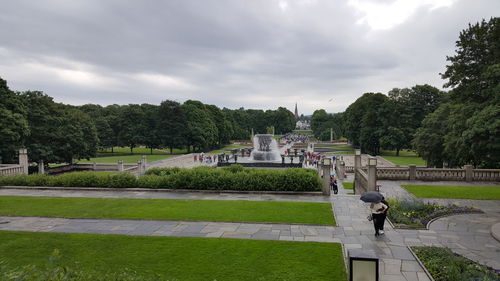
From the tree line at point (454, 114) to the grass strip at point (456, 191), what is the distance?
189 centimetres

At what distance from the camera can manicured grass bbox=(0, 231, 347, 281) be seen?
8648 mm

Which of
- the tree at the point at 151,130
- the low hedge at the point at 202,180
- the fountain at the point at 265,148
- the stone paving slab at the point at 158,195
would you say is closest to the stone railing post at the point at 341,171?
the low hedge at the point at 202,180

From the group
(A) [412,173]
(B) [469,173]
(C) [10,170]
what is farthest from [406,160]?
(C) [10,170]

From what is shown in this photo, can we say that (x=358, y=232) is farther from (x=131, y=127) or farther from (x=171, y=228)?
(x=131, y=127)

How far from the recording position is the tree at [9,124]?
29.3 metres

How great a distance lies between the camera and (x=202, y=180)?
20906 mm

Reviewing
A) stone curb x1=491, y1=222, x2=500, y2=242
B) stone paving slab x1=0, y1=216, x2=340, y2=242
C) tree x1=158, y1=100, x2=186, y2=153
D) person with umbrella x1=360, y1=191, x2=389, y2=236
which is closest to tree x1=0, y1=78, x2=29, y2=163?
stone paving slab x1=0, y1=216, x2=340, y2=242

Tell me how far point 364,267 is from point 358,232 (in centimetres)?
597

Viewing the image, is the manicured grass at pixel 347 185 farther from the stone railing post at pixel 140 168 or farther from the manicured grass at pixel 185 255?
the stone railing post at pixel 140 168

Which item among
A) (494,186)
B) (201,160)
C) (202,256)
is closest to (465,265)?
(202,256)

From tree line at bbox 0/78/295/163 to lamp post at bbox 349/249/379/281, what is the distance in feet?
109

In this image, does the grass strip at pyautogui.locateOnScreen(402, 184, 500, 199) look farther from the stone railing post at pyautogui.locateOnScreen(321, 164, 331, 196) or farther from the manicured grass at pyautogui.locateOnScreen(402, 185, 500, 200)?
the stone railing post at pyautogui.locateOnScreen(321, 164, 331, 196)

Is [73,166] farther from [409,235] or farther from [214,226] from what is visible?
[409,235]

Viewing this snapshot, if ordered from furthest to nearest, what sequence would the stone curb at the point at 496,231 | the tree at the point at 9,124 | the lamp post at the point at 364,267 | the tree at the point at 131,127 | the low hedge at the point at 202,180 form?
the tree at the point at 131,127, the tree at the point at 9,124, the low hedge at the point at 202,180, the stone curb at the point at 496,231, the lamp post at the point at 364,267
